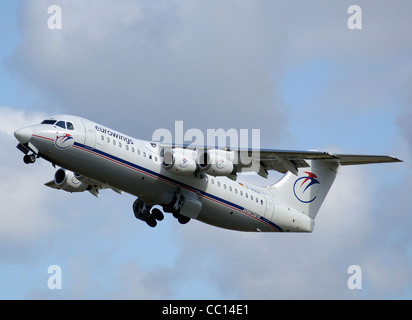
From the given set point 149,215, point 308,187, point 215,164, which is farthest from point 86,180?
point 308,187

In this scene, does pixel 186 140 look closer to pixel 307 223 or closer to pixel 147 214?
pixel 147 214

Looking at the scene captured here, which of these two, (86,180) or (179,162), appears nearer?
(179,162)

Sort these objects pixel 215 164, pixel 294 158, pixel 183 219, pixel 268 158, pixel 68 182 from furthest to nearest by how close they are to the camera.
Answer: pixel 68 182 → pixel 183 219 → pixel 268 158 → pixel 294 158 → pixel 215 164

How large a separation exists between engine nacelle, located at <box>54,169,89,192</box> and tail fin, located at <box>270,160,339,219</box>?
7.00m

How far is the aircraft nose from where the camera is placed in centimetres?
2870

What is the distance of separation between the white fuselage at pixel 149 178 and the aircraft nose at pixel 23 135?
122 mm

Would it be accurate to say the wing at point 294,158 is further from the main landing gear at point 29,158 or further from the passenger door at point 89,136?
the main landing gear at point 29,158

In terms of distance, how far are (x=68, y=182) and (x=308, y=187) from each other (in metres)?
8.88

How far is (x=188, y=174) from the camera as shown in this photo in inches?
1226

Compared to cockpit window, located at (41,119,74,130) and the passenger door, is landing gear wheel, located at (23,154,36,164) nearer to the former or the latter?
cockpit window, located at (41,119,74,130)

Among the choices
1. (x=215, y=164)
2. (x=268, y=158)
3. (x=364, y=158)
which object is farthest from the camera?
(x=268, y=158)

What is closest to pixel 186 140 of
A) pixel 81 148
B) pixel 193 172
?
pixel 193 172

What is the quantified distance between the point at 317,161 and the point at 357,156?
4.10m

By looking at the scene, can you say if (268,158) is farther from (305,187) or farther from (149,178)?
(149,178)
